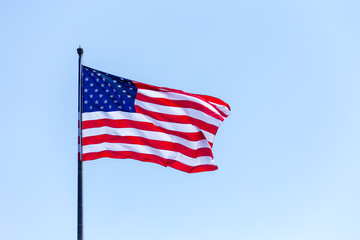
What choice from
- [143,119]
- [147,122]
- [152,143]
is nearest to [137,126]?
[143,119]

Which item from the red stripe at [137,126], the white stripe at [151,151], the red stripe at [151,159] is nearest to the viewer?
the red stripe at [151,159]

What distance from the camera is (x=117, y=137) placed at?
23.4 metres

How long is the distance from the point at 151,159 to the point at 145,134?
0.95m

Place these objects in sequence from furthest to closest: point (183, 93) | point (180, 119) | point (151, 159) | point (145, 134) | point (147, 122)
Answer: point (183, 93)
point (180, 119)
point (147, 122)
point (145, 134)
point (151, 159)

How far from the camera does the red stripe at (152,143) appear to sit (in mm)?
22844

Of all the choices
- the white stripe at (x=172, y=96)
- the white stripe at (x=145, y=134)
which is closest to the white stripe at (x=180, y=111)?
the white stripe at (x=172, y=96)

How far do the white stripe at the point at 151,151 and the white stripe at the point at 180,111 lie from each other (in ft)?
5.02

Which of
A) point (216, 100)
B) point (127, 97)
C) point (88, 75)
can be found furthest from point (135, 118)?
point (216, 100)

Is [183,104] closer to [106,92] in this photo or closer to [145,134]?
[145,134]

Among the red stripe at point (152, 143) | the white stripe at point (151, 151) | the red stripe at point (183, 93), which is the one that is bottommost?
the white stripe at point (151, 151)

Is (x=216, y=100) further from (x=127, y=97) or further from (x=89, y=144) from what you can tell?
(x=89, y=144)

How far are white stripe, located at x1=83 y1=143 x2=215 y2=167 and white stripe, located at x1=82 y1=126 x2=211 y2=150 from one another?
422mm

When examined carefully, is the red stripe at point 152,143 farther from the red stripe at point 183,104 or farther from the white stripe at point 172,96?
the white stripe at point 172,96

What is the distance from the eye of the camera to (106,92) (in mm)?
23812
